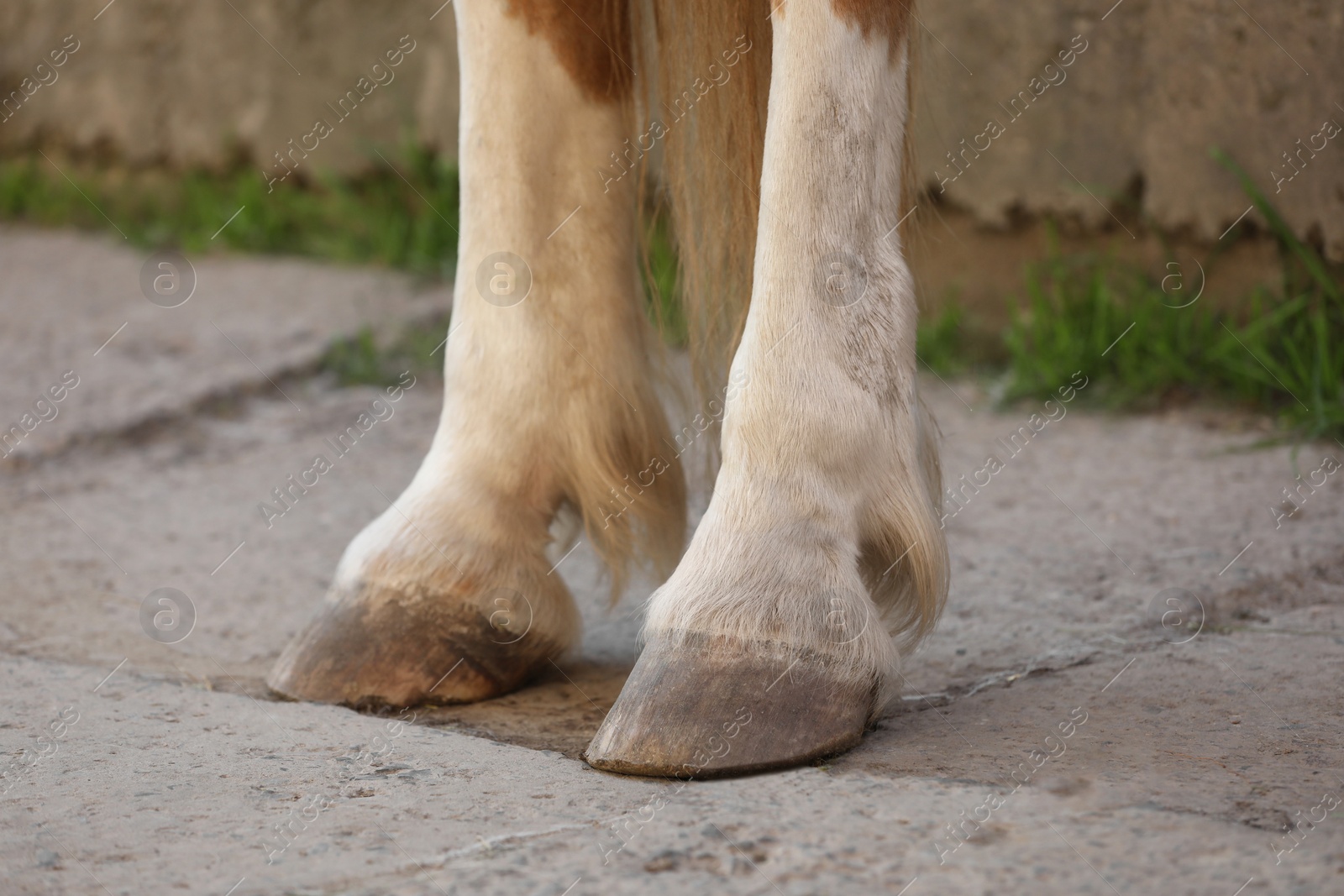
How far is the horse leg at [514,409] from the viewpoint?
1.25 meters

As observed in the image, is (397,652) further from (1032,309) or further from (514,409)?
(1032,309)

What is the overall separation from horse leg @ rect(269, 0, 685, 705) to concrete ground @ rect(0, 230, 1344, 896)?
0.20 ft

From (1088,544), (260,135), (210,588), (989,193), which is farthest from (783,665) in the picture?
(260,135)

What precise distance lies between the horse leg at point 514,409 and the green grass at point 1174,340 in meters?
1.17

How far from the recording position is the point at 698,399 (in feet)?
4.52

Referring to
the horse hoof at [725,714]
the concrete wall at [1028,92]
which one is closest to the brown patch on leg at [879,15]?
the concrete wall at [1028,92]

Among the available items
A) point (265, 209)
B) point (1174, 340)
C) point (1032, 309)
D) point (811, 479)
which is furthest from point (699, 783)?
point (265, 209)

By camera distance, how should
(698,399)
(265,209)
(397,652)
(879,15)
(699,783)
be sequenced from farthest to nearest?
(265,209), (698,399), (397,652), (879,15), (699,783)

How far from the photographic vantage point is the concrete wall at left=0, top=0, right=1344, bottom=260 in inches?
82.8

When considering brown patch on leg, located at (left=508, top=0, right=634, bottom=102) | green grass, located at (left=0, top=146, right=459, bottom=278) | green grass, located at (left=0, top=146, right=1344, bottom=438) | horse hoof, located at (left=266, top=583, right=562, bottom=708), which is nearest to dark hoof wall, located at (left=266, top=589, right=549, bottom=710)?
horse hoof, located at (left=266, top=583, right=562, bottom=708)

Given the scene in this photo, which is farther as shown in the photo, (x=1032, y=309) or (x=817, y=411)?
(x=1032, y=309)

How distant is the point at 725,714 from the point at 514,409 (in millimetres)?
411

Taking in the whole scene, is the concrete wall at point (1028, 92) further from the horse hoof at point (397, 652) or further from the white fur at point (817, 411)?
the horse hoof at point (397, 652)

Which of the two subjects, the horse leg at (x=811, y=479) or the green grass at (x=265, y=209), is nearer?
the horse leg at (x=811, y=479)
